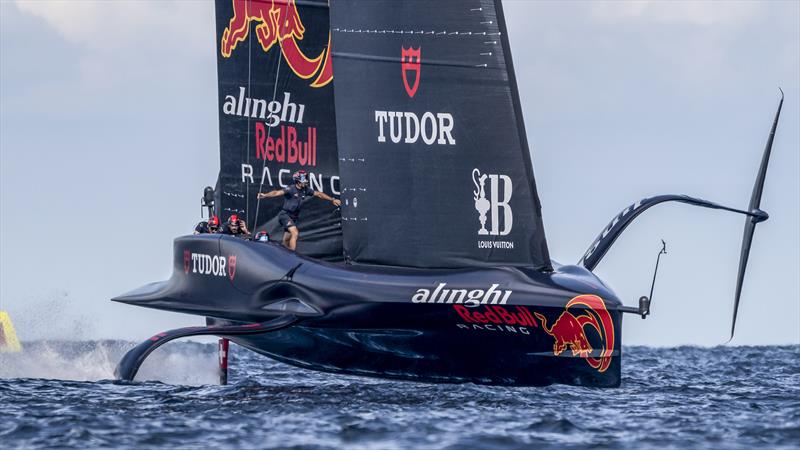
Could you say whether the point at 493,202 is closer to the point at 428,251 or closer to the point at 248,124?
the point at 428,251

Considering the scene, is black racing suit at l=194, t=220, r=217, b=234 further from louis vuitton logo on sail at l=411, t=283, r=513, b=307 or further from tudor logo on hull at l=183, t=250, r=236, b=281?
louis vuitton logo on sail at l=411, t=283, r=513, b=307

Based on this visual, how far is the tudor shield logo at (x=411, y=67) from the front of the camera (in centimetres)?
1755

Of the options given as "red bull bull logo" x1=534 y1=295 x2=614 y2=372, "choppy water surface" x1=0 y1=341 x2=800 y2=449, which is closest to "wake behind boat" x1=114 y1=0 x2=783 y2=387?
"red bull bull logo" x1=534 y1=295 x2=614 y2=372

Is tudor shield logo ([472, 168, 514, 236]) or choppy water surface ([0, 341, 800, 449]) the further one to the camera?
tudor shield logo ([472, 168, 514, 236])

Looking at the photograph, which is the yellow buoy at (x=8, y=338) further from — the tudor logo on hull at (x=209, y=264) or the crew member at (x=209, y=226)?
the tudor logo on hull at (x=209, y=264)

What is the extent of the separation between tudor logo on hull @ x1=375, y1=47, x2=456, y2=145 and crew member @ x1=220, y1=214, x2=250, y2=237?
3.19 meters

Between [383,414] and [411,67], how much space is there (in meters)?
4.90

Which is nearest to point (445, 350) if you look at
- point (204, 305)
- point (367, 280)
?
point (367, 280)

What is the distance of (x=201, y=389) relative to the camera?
1888 cm

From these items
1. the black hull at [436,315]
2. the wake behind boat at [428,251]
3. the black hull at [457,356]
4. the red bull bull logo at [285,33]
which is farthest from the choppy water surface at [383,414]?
the red bull bull logo at [285,33]

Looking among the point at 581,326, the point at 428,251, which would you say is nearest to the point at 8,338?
the point at 428,251

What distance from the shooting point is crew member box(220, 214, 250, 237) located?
1983cm

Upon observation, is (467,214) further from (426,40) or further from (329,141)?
(329,141)

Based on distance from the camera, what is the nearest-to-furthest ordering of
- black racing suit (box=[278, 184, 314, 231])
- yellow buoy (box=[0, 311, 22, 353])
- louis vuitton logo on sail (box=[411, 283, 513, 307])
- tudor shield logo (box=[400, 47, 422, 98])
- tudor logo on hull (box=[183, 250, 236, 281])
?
louis vuitton logo on sail (box=[411, 283, 513, 307]), tudor shield logo (box=[400, 47, 422, 98]), tudor logo on hull (box=[183, 250, 236, 281]), black racing suit (box=[278, 184, 314, 231]), yellow buoy (box=[0, 311, 22, 353])
